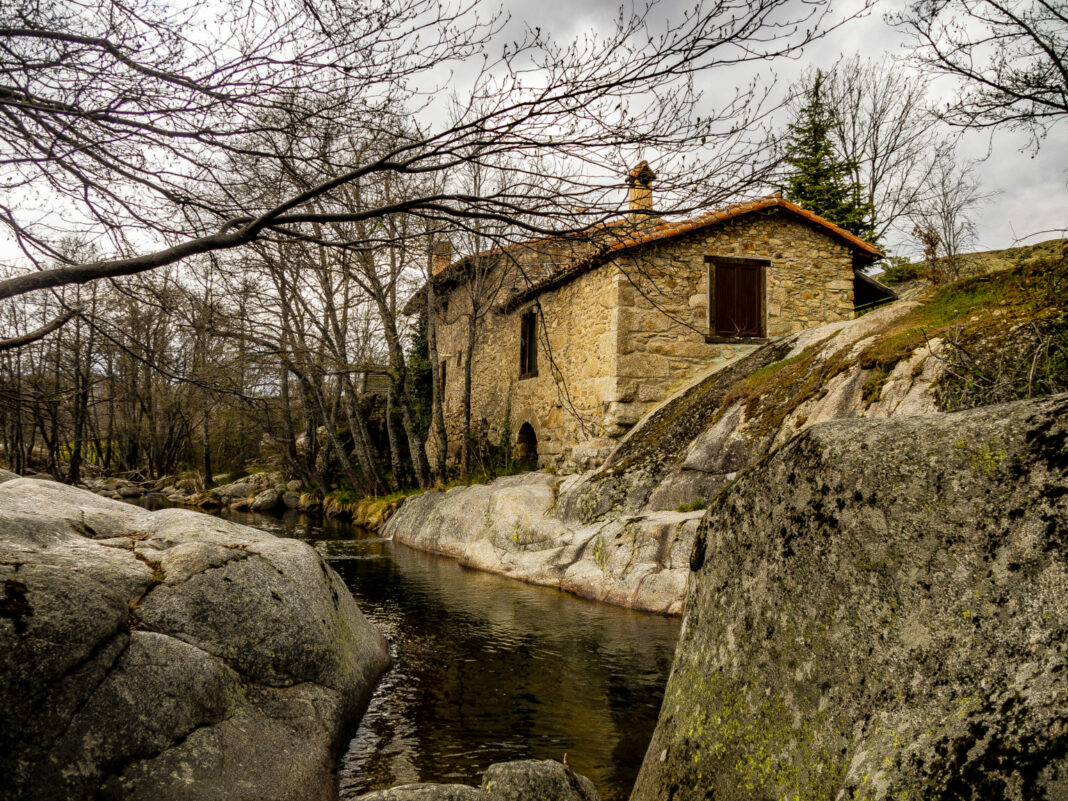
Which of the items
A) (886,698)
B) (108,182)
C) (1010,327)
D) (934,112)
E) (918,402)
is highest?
(934,112)

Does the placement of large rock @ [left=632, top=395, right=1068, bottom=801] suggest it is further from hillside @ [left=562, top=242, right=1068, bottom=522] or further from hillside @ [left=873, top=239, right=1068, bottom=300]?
hillside @ [left=873, top=239, right=1068, bottom=300]

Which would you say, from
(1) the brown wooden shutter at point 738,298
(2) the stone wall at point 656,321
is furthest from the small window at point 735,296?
(2) the stone wall at point 656,321

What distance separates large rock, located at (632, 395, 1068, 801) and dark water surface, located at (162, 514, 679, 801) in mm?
1742

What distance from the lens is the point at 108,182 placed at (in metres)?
4.52

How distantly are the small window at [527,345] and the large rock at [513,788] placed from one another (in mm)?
13837

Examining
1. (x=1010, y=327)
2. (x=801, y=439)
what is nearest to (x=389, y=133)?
(x=801, y=439)

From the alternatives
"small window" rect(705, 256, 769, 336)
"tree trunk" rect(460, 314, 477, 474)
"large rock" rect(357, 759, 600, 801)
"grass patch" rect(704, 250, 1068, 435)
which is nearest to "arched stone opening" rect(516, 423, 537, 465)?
"tree trunk" rect(460, 314, 477, 474)

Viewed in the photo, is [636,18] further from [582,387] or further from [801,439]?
[582,387]

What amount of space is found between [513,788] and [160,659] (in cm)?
172

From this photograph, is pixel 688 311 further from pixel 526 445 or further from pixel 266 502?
pixel 266 502

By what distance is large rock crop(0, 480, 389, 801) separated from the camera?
2.63 meters

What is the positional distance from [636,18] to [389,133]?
1.49 metres

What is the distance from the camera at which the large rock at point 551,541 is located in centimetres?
790

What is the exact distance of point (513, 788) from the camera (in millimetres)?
2738
